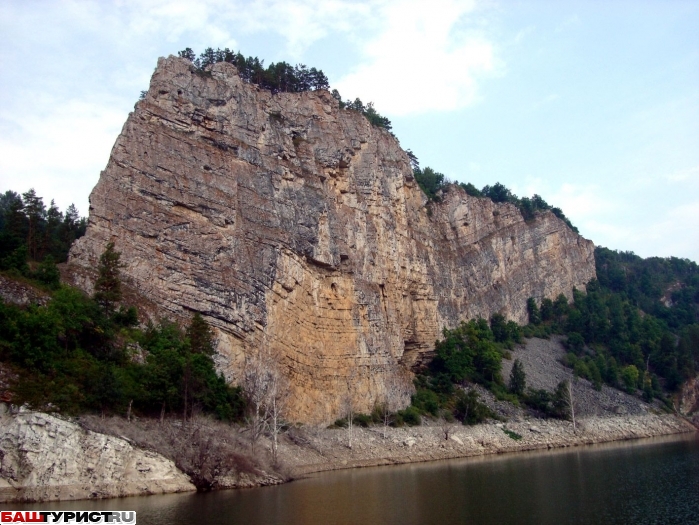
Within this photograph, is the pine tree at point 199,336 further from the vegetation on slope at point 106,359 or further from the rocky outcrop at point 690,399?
the rocky outcrop at point 690,399

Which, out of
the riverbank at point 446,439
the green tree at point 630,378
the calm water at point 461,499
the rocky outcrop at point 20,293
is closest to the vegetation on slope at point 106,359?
the rocky outcrop at point 20,293

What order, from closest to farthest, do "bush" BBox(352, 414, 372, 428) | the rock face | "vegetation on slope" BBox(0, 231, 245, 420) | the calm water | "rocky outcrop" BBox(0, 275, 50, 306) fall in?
the calm water < "vegetation on slope" BBox(0, 231, 245, 420) < "rocky outcrop" BBox(0, 275, 50, 306) < the rock face < "bush" BBox(352, 414, 372, 428)

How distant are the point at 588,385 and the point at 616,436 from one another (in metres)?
10.8

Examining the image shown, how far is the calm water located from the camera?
990 inches

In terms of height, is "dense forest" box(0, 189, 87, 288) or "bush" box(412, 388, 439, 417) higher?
"dense forest" box(0, 189, 87, 288)

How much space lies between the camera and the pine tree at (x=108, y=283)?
137 feet

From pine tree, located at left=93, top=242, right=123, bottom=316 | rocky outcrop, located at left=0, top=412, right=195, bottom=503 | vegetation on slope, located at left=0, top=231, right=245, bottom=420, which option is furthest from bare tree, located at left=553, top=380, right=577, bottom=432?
rocky outcrop, located at left=0, top=412, right=195, bottom=503

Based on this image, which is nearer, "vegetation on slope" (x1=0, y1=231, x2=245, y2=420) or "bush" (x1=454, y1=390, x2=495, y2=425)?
"vegetation on slope" (x1=0, y1=231, x2=245, y2=420)

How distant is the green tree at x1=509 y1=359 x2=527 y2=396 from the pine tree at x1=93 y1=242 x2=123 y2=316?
4552 centimetres

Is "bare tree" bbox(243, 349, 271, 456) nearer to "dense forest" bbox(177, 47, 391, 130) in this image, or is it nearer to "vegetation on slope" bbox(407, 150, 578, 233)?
"dense forest" bbox(177, 47, 391, 130)

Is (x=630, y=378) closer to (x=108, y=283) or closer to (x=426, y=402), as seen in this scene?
(x=426, y=402)

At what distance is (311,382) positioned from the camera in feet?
173

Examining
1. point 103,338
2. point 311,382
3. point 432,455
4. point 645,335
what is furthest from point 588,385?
point 103,338

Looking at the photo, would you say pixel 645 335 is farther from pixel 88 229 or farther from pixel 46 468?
pixel 46 468
